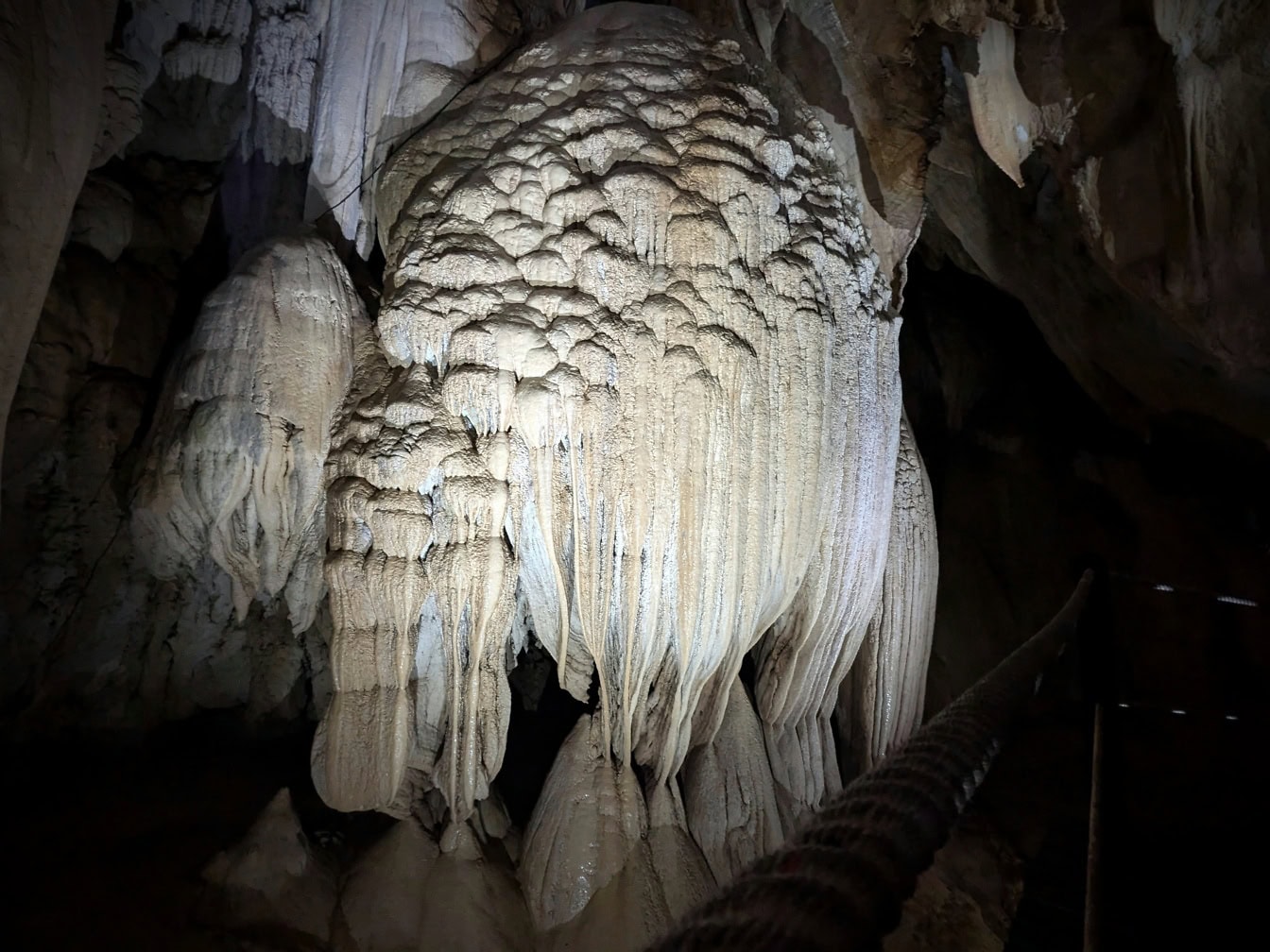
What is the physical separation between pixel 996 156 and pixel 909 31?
547 mm

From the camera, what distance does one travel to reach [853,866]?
636 mm

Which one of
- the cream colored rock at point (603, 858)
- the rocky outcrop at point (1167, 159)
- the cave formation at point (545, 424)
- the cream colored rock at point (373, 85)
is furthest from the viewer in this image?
the cream colored rock at point (373, 85)

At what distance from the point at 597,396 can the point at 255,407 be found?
1151 mm

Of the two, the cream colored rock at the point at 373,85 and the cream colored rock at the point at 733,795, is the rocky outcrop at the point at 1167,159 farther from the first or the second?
the cream colored rock at the point at 733,795

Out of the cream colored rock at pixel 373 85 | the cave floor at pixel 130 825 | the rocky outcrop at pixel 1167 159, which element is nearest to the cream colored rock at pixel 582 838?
the cave floor at pixel 130 825

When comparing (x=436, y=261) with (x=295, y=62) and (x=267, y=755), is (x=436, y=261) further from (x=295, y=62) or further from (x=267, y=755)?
(x=267, y=755)

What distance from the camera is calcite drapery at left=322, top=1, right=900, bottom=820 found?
2.34 metres

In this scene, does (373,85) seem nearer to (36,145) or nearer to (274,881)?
(36,145)

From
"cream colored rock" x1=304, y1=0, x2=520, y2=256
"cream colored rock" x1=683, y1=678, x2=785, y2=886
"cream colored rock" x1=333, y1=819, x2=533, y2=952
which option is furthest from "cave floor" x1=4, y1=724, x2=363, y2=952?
"cream colored rock" x1=304, y1=0, x2=520, y2=256

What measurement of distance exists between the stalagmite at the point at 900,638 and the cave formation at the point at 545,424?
2 cm

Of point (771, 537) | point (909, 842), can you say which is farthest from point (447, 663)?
point (909, 842)

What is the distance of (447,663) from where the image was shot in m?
2.51

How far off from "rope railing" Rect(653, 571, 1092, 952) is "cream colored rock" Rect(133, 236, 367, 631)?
7.42ft

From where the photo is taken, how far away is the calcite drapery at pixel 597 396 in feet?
7.66
